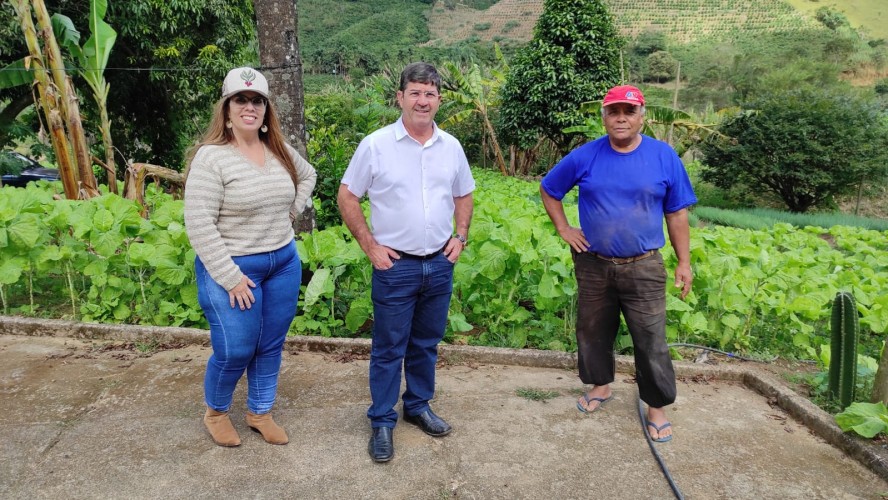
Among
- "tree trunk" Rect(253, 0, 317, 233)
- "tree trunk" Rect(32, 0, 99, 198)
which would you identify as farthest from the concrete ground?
"tree trunk" Rect(32, 0, 99, 198)

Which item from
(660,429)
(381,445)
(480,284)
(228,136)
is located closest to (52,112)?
(228,136)

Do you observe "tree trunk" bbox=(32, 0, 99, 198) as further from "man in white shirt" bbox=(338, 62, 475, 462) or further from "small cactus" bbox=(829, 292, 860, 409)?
"small cactus" bbox=(829, 292, 860, 409)

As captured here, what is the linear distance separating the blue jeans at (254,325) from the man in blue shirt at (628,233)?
155 centimetres

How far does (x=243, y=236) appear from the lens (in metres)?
2.66

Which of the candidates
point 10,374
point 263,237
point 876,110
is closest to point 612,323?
point 263,237

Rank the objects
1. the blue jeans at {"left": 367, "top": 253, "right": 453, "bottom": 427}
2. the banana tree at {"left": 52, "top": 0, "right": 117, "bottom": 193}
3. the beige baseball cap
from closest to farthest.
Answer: the beige baseball cap → the blue jeans at {"left": 367, "top": 253, "right": 453, "bottom": 427} → the banana tree at {"left": 52, "top": 0, "right": 117, "bottom": 193}

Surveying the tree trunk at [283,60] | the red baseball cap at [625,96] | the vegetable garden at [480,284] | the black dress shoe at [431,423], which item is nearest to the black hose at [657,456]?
the vegetable garden at [480,284]

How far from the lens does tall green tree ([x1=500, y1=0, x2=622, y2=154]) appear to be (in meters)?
17.3

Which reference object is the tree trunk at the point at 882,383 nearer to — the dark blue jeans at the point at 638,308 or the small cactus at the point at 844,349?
the small cactus at the point at 844,349

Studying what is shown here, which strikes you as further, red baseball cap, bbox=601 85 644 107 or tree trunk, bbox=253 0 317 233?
tree trunk, bbox=253 0 317 233

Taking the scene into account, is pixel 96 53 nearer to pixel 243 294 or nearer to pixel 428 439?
pixel 243 294

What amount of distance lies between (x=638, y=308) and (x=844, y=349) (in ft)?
4.07

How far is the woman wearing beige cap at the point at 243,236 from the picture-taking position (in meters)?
2.55

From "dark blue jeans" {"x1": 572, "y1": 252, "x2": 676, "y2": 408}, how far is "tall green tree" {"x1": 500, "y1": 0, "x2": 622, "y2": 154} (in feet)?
48.4
